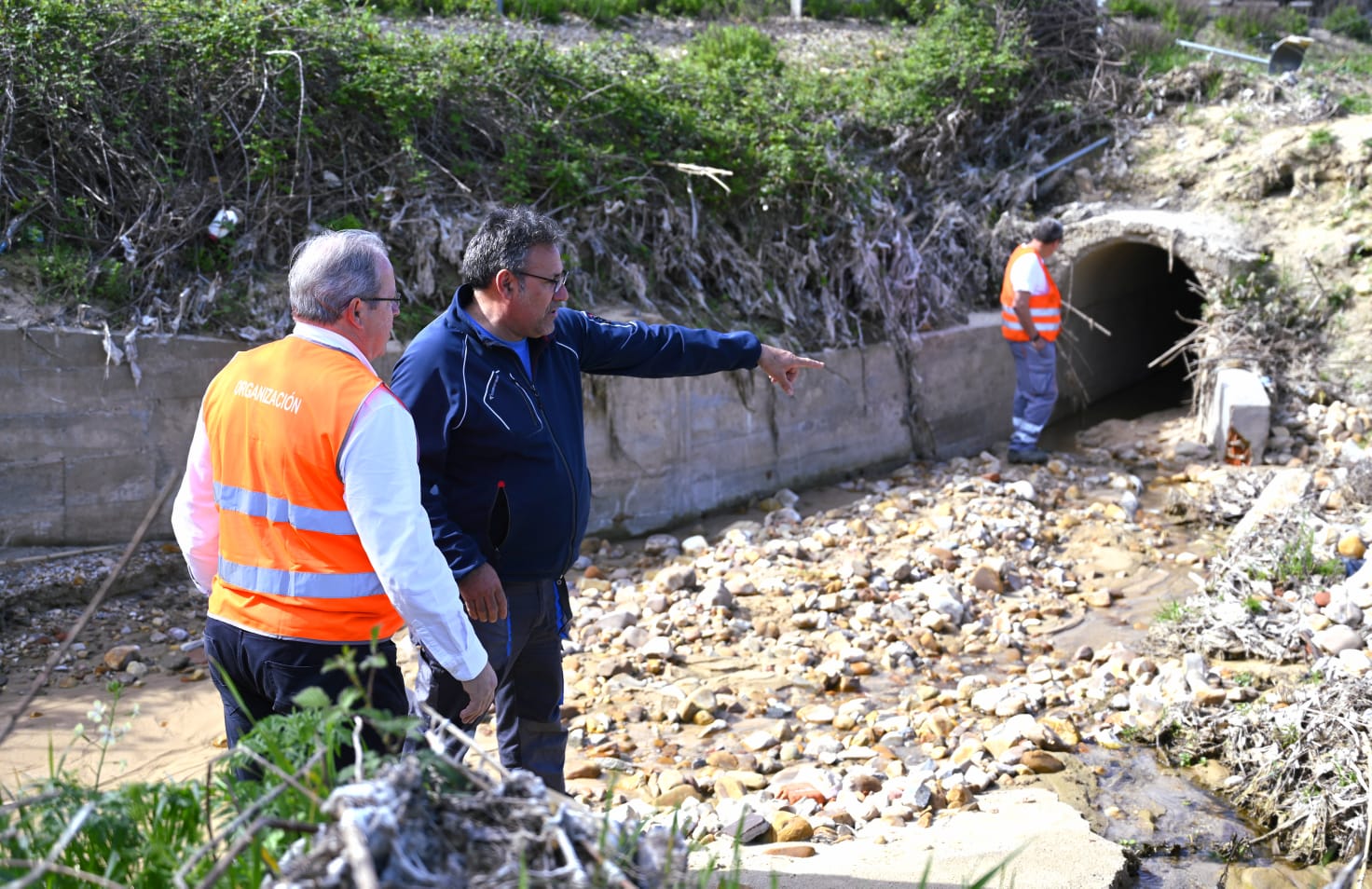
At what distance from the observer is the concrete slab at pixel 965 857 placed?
3.46m

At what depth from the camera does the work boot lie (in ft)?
30.1

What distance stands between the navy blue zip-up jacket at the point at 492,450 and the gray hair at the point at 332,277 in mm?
493

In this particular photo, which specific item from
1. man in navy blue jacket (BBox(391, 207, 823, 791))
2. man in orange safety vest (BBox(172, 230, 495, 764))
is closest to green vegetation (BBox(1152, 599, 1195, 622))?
man in navy blue jacket (BBox(391, 207, 823, 791))

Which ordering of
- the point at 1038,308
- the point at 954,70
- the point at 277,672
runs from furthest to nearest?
1. the point at 954,70
2. the point at 1038,308
3. the point at 277,672

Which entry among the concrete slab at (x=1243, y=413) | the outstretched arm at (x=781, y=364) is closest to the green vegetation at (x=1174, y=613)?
the concrete slab at (x=1243, y=413)

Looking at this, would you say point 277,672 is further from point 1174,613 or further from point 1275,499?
point 1275,499

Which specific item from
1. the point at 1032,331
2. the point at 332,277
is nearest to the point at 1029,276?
the point at 1032,331

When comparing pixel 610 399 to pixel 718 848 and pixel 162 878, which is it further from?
pixel 162 878

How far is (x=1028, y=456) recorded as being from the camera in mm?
9180

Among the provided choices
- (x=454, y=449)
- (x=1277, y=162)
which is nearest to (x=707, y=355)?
(x=454, y=449)

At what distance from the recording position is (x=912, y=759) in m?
4.83

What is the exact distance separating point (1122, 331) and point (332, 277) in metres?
10.8

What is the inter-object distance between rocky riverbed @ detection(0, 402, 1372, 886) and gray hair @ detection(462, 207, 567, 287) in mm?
1703

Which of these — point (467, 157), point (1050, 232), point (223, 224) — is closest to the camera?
point (223, 224)
